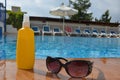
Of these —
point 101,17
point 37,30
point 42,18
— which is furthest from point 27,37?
point 101,17

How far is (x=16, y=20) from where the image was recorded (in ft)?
57.9

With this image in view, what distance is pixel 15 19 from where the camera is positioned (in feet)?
57.8

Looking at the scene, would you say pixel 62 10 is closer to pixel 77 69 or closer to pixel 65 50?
pixel 65 50

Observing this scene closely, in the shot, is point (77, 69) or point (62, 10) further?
point (62, 10)

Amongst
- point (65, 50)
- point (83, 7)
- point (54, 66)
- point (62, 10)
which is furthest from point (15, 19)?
point (54, 66)

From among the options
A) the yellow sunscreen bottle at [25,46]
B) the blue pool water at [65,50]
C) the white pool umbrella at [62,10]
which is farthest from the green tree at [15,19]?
the yellow sunscreen bottle at [25,46]

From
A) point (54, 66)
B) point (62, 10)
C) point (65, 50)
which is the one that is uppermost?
point (62, 10)

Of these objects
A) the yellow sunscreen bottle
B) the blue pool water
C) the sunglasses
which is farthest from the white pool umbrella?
the sunglasses

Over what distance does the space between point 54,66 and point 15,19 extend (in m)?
16.3

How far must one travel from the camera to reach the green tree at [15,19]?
57.2 feet

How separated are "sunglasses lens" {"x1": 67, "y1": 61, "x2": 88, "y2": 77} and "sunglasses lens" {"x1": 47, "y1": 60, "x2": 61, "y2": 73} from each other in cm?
11

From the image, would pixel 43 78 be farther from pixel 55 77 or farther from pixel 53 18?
pixel 53 18

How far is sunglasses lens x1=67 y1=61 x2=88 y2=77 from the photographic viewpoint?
1591 mm

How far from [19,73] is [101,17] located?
29132 millimetres
